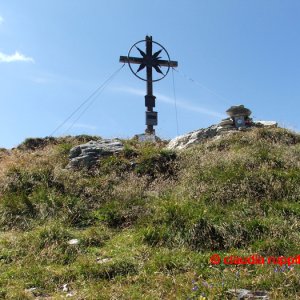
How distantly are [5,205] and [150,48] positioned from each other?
1131 cm

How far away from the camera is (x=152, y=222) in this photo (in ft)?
25.0

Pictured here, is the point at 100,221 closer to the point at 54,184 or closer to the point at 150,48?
the point at 54,184

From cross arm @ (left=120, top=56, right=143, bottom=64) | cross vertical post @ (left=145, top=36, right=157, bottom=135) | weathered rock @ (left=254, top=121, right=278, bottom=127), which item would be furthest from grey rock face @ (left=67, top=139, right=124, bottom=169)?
cross arm @ (left=120, top=56, right=143, bottom=64)

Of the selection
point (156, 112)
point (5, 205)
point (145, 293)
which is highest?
point (156, 112)

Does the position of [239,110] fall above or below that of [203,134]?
above

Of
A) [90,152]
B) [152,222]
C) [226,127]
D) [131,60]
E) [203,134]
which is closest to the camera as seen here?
[152,222]

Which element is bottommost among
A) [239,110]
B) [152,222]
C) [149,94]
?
[152,222]

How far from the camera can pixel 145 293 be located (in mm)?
5324

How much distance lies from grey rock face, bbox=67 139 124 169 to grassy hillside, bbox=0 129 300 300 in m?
0.32

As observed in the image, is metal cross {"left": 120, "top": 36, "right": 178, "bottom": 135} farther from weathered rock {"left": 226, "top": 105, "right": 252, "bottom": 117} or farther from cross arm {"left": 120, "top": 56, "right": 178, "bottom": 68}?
weathered rock {"left": 226, "top": 105, "right": 252, "bottom": 117}

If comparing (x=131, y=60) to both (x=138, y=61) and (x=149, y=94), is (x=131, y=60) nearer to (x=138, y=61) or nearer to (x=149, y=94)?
(x=138, y=61)

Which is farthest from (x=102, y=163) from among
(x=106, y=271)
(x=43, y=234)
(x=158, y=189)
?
(x=106, y=271)

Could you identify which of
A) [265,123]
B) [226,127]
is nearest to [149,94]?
[226,127]

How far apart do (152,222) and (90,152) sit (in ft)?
15.9
